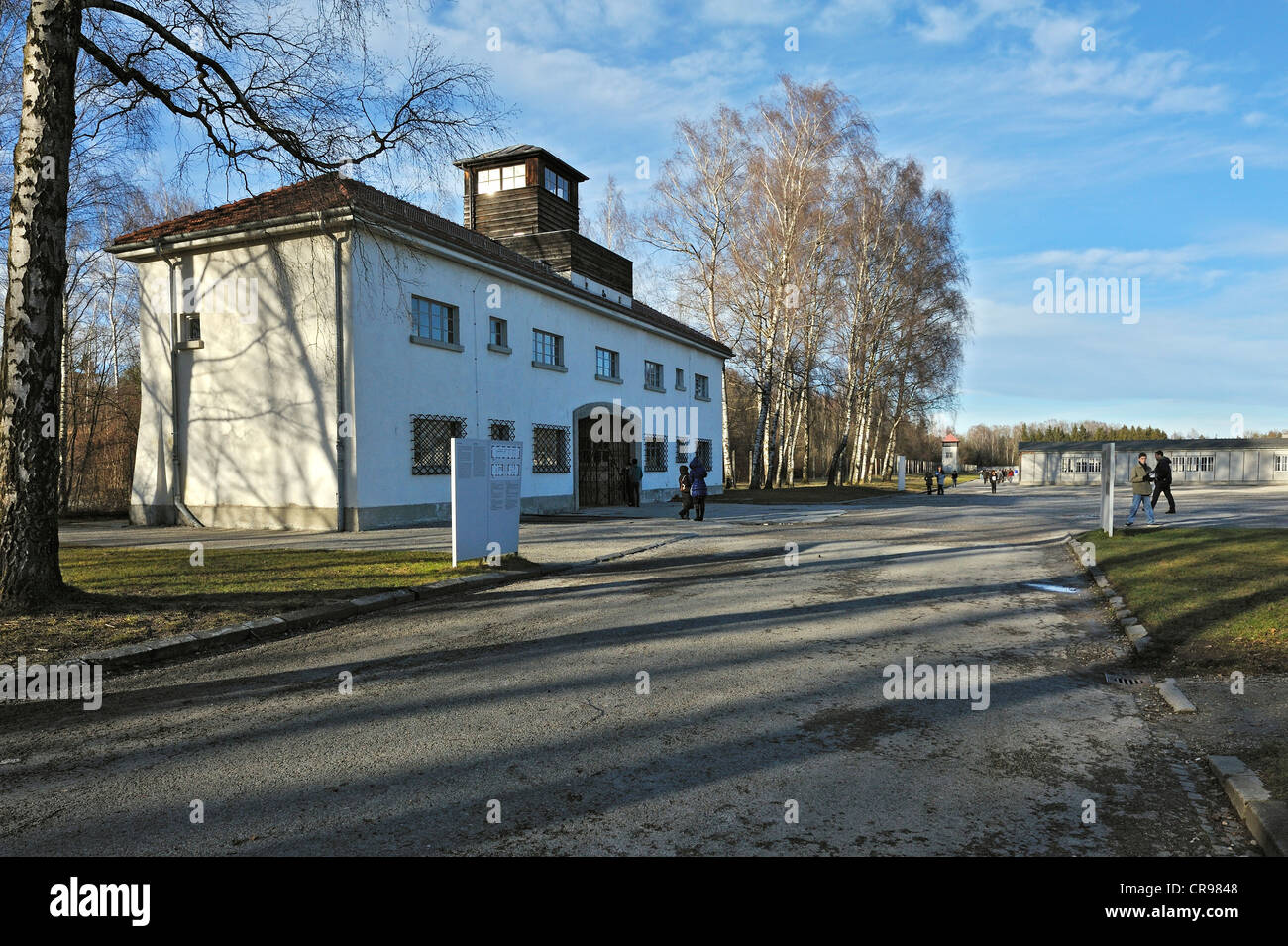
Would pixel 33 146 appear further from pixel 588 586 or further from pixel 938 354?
pixel 938 354

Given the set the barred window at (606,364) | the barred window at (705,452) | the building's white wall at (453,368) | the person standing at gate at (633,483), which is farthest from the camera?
the barred window at (705,452)

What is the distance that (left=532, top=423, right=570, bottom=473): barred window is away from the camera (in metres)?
23.6

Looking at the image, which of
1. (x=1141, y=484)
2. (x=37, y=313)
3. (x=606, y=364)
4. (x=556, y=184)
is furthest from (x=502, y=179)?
(x=37, y=313)

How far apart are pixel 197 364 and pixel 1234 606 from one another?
20262 millimetres

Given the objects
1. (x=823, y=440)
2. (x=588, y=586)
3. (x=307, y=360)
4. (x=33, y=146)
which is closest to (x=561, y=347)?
(x=307, y=360)

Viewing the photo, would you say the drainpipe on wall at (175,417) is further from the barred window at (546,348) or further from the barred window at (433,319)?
the barred window at (546,348)

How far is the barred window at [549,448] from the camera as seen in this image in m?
23.6

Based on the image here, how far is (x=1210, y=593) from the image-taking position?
8344mm

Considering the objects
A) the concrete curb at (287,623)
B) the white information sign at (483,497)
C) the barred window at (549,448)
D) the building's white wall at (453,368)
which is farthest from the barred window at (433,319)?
the concrete curb at (287,623)

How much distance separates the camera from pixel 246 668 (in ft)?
20.3

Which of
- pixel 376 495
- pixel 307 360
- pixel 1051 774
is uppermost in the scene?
pixel 307 360

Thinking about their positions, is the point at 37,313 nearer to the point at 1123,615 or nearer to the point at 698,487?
the point at 1123,615

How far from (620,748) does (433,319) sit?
1698 centimetres

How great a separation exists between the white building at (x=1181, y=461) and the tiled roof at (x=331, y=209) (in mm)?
43347
